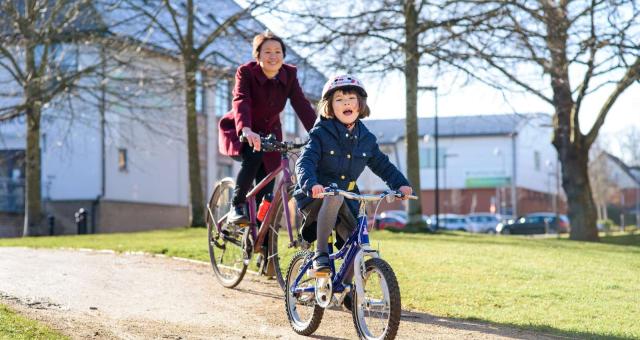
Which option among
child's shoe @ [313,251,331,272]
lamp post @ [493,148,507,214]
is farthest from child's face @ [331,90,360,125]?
lamp post @ [493,148,507,214]

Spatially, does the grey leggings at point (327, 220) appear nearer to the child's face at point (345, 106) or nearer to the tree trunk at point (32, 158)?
the child's face at point (345, 106)

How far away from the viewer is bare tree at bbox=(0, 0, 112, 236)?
81.0 feet

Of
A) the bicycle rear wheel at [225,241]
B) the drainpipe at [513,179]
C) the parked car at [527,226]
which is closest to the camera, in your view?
the bicycle rear wheel at [225,241]

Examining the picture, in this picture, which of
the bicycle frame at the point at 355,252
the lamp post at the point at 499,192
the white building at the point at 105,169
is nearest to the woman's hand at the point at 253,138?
the bicycle frame at the point at 355,252

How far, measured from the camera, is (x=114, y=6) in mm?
25188

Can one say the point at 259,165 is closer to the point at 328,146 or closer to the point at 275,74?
the point at 275,74

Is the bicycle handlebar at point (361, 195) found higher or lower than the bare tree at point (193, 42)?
lower

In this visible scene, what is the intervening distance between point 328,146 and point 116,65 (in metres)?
20.5

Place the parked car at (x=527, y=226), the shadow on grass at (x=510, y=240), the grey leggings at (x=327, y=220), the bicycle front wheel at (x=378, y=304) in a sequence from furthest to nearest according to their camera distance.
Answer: the parked car at (x=527, y=226) < the shadow on grass at (x=510, y=240) < the grey leggings at (x=327, y=220) < the bicycle front wheel at (x=378, y=304)

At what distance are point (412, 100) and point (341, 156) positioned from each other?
15146 mm

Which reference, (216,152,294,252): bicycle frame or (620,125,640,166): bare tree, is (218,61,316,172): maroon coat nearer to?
(216,152,294,252): bicycle frame

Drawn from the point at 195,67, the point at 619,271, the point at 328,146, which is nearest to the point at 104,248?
the point at 619,271

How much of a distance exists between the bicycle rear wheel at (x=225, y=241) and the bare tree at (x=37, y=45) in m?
16.2

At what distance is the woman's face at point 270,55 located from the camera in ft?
26.7
